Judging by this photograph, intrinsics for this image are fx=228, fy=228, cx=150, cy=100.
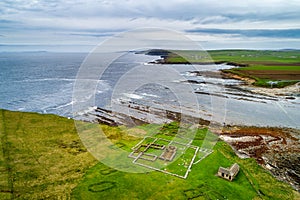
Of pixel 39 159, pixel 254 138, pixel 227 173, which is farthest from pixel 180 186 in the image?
pixel 254 138

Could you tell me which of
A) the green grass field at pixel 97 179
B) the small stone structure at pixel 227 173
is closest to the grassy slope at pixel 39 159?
the green grass field at pixel 97 179

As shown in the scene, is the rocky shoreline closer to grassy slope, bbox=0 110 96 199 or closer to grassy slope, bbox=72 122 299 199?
grassy slope, bbox=72 122 299 199

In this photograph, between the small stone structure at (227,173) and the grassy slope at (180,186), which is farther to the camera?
the small stone structure at (227,173)

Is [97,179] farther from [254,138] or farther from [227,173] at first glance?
[254,138]

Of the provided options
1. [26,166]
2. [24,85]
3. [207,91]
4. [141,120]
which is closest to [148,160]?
[26,166]

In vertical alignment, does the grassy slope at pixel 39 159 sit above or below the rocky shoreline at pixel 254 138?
above

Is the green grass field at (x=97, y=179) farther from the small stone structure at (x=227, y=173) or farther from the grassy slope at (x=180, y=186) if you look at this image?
the small stone structure at (x=227, y=173)

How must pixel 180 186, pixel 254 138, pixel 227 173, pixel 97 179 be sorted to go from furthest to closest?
pixel 254 138
pixel 227 173
pixel 97 179
pixel 180 186

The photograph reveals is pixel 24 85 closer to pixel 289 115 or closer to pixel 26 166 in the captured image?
pixel 26 166

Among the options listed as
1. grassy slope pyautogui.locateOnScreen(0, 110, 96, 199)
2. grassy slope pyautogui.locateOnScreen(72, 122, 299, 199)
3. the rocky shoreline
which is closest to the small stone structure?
grassy slope pyautogui.locateOnScreen(72, 122, 299, 199)
